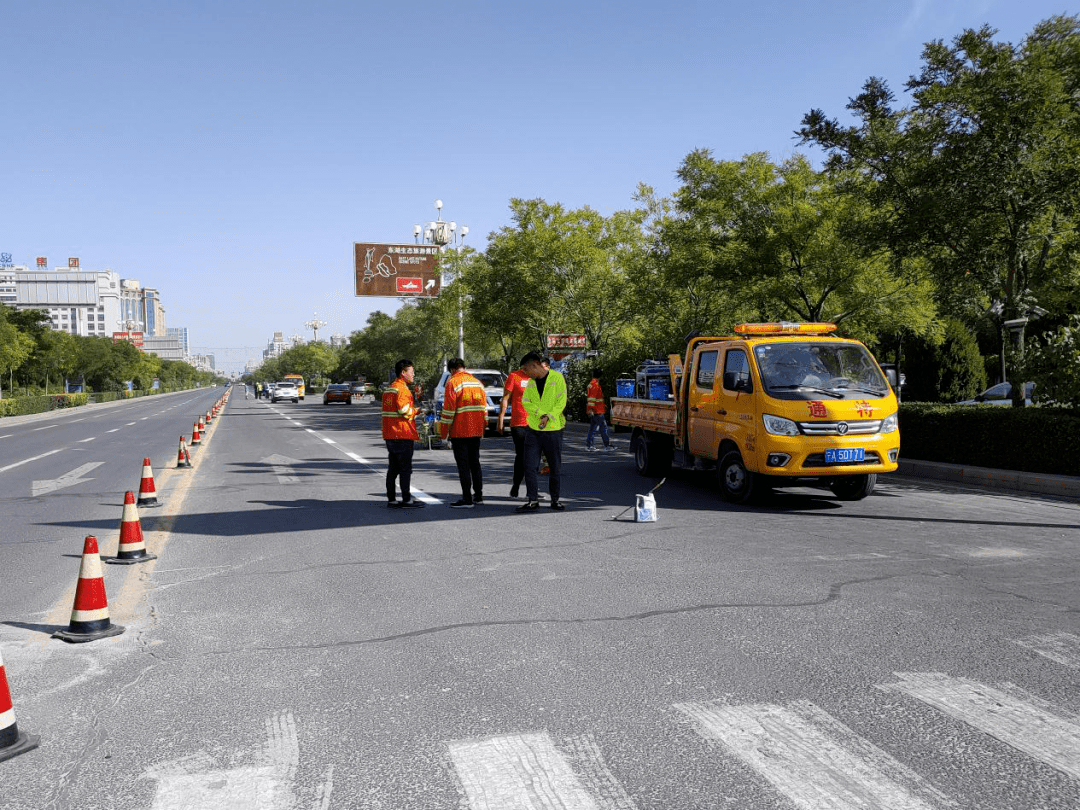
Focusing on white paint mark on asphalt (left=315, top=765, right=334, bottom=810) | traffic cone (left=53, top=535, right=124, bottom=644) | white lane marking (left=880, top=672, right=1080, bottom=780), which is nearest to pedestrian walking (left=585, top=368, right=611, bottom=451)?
traffic cone (left=53, top=535, right=124, bottom=644)

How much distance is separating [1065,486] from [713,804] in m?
10.4

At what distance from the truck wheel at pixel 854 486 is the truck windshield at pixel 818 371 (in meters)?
1.11

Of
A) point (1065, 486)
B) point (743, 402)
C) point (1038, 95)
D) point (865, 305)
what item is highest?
point (1038, 95)

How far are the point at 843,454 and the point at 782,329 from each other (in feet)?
7.14

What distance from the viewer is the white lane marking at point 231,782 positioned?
3064 mm

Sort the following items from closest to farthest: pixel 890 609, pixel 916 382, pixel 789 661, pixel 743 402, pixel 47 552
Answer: pixel 789 661 < pixel 890 609 < pixel 47 552 < pixel 743 402 < pixel 916 382

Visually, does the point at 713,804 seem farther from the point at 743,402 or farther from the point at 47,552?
the point at 743,402

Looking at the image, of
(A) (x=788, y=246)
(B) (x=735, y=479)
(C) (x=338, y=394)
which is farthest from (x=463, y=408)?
(C) (x=338, y=394)

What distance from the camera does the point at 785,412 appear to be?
1003 centimetres

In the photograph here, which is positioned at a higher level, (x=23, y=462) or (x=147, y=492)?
(x=147, y=492)

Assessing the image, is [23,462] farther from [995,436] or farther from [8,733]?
[995,436]

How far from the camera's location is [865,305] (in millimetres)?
19688

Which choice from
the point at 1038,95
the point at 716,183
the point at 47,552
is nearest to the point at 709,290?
the point at 716,183

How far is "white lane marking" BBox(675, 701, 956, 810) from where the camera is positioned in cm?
304
